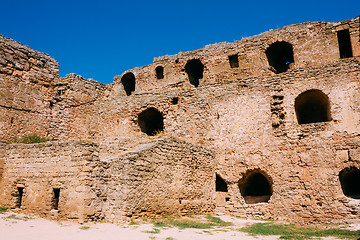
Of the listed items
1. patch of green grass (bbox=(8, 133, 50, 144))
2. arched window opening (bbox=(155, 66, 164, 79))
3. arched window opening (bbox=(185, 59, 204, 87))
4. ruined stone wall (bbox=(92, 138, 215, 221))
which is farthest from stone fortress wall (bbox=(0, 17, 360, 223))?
arched window opening (bbox=(155, 66, 164, 79))

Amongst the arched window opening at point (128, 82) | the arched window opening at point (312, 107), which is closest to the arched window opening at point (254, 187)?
the arched window opening at point (312, 107)

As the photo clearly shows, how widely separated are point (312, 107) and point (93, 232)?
11.2m

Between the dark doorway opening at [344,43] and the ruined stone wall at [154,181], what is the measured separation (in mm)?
8677

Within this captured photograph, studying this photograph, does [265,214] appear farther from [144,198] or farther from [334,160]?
[144,198]

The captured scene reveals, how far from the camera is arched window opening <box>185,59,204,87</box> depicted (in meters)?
18.3

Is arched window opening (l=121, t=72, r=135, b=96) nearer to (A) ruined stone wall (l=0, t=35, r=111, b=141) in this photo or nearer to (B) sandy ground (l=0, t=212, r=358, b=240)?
(A) ruined stone wall (l=0, t=35, r=111, b=141)

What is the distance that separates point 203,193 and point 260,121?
3.83 m

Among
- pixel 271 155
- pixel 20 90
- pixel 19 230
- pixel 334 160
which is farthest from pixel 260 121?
pixel 20 90

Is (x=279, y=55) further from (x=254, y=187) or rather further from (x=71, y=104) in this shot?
(x=71, y=104)

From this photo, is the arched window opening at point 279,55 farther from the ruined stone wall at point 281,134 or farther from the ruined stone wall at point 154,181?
the ruined stone wall at point 154,181

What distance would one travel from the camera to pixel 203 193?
1205cm

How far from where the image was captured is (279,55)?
17.5 m

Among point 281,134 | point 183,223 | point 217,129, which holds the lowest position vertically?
point 183,223

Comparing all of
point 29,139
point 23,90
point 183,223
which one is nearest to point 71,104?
point 23,90
